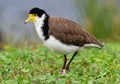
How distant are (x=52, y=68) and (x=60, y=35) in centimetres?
65

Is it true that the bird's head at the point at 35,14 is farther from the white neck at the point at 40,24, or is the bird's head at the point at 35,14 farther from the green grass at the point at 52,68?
the green grass at the point at 52,68

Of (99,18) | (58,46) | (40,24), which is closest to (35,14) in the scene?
(40,24)

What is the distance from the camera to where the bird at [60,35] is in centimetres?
864

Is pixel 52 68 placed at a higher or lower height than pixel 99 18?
higher

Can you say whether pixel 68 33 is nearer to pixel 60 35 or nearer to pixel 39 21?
pixel 60 35

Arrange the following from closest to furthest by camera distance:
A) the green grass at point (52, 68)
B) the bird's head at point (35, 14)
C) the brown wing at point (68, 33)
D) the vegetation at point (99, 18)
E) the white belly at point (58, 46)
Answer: the green grass at point (52, 68), the white belly at point (58, 46), the brown wing at point (68, 33), the bird's head at point (35, 14), the vegetation at point (99, 18)

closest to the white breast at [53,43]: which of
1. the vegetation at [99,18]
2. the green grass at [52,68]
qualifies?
the green grass at [52,68]

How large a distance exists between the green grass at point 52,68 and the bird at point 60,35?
1.05 ft

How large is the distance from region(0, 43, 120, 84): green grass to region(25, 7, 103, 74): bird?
319 millimetres

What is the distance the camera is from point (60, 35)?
873 centimetres

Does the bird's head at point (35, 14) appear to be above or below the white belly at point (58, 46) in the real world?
above

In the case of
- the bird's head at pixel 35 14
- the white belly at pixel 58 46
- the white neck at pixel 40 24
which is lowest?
the white belly at pixel 58 46

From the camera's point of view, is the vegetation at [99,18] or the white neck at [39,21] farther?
the vegetation at [99,18]

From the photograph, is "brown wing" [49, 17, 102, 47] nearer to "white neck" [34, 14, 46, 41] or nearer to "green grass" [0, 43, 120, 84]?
"white neck" [34, 14, 46, 41]
